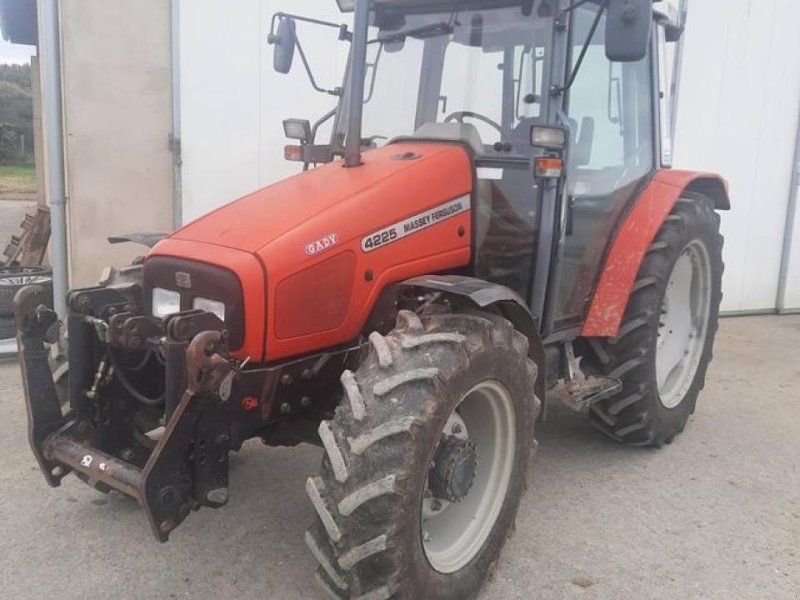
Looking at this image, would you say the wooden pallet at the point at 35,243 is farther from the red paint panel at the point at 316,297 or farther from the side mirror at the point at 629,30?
the side mirror at the point at 629,30

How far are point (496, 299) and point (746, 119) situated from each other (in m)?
6.66

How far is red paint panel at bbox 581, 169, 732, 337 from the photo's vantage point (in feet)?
12.6

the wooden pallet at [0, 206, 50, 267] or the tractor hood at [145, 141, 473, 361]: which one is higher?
the tractor hood at [145, 141, 473, 361]

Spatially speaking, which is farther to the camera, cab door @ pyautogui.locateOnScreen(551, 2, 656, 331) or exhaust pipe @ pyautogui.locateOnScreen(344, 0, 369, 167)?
cab door @ pyautogui.locateOnScreen(551, 2, 656, 331)

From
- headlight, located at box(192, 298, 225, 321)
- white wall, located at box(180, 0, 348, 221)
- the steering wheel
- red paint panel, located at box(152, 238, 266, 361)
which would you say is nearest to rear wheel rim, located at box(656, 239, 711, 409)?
the steering wheel

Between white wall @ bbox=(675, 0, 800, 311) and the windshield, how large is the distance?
4946 mm

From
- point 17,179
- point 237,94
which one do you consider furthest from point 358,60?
point 17,179

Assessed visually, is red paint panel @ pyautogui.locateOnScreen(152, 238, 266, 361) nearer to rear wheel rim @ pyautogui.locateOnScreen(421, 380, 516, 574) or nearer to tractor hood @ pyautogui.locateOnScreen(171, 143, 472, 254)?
tractor hood @ pyautogui.locateOnScreen(171, 143, 472, 254)

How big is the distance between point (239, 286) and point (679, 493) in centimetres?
247

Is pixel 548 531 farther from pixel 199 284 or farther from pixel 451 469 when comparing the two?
pixel 199 284

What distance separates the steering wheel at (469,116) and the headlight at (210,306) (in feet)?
4.70

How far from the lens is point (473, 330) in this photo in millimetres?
2730

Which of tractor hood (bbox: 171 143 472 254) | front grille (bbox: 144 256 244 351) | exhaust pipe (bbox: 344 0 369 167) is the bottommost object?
front grille (bbox: 144 256 244 351)

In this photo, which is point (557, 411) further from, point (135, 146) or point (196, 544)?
point (135, 146)
